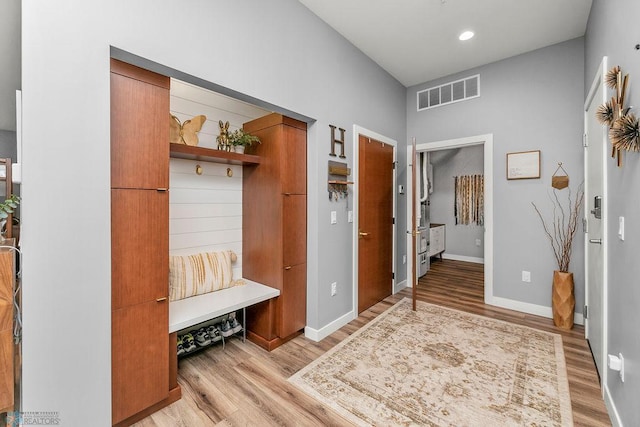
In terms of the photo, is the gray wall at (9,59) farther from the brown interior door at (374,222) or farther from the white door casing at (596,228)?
the white door casing at (596,228)

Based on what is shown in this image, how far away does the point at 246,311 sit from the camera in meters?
2.82

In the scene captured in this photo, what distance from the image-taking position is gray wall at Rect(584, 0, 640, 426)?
133 cm

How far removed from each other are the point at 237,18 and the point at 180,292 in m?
2.12

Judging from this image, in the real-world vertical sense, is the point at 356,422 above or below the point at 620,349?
below

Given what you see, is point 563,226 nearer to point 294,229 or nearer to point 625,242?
point 625,242

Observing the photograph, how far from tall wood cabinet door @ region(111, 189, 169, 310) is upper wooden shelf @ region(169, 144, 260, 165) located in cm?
51

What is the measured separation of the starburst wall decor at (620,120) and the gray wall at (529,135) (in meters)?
1.65

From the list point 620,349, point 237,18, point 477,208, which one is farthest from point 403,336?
point 477,208

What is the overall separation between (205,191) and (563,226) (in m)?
3.76

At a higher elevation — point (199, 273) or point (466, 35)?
point (466, 35)

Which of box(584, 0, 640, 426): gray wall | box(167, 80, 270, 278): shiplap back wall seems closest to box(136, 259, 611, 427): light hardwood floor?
box(584, 0, 640, 426): gray wall

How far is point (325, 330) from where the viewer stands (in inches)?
108

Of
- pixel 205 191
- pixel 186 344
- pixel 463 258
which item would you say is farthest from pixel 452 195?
pixel 186 344

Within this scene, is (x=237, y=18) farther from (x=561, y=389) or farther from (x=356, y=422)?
(x=561, y=389)
